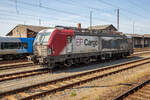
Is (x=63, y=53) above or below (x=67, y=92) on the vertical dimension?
above

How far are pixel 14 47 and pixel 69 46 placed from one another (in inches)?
425

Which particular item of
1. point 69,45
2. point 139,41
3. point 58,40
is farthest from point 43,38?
point 139,41

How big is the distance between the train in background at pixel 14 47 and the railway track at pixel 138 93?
55.7 feet

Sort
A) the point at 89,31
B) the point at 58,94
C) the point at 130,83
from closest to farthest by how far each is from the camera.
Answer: the point at 58,94 < the point at 130,83 < the point at 89,31

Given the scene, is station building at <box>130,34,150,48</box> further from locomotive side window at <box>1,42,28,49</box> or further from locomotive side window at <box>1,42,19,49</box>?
locomotive side window at <box>1,42,19,49</box>

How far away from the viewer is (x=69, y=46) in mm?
12578

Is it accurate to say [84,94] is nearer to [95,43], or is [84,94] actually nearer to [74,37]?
[74,37]

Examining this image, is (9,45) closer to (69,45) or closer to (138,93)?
(69,45)

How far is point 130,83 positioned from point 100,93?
2.62 m

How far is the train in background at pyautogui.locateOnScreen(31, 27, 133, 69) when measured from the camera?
37.8 feet

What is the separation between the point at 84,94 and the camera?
707 centimetres

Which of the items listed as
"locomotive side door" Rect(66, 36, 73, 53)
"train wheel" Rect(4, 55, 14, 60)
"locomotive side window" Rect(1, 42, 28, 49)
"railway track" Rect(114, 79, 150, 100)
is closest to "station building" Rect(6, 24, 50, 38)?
"locomotive side window" Rect(1, 42, 28, 49)

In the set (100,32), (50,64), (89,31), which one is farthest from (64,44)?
(100,32)

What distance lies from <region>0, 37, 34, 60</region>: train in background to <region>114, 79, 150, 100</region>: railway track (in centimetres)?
1698
